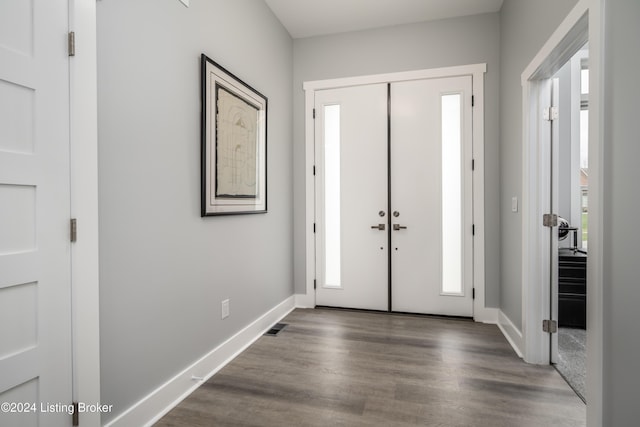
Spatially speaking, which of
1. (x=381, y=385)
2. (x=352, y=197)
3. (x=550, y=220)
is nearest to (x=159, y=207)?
(x=381, y=385)

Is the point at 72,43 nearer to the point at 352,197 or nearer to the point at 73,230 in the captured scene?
the point at 73,230

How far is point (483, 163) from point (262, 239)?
2.18 metres

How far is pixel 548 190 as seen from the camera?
2385 millimetres

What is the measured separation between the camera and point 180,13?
1.98 meters

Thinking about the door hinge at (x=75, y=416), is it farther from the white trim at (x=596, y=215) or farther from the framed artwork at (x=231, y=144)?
the white trim at (x=596, y=215)

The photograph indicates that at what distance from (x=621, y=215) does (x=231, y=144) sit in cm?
219

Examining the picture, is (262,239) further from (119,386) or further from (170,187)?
(119,386)

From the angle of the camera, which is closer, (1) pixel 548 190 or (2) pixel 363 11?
(1) pixel 548 190

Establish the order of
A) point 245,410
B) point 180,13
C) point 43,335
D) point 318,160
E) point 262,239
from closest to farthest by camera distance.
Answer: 1. point 43,335
2. point 245,410
3. point 180,13
4. point 262,239
5. point 318,160

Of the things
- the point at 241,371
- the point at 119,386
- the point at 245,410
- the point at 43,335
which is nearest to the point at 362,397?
the point at 245,410

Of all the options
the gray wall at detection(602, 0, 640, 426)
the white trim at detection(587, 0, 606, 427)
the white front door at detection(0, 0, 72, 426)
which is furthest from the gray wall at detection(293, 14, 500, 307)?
the white front door at detection(0, 0, 72, 426)

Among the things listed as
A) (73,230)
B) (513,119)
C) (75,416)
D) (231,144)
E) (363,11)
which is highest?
(363,11)

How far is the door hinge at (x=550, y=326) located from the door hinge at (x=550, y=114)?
4.55ft

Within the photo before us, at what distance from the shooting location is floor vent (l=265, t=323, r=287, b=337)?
2.95 m
